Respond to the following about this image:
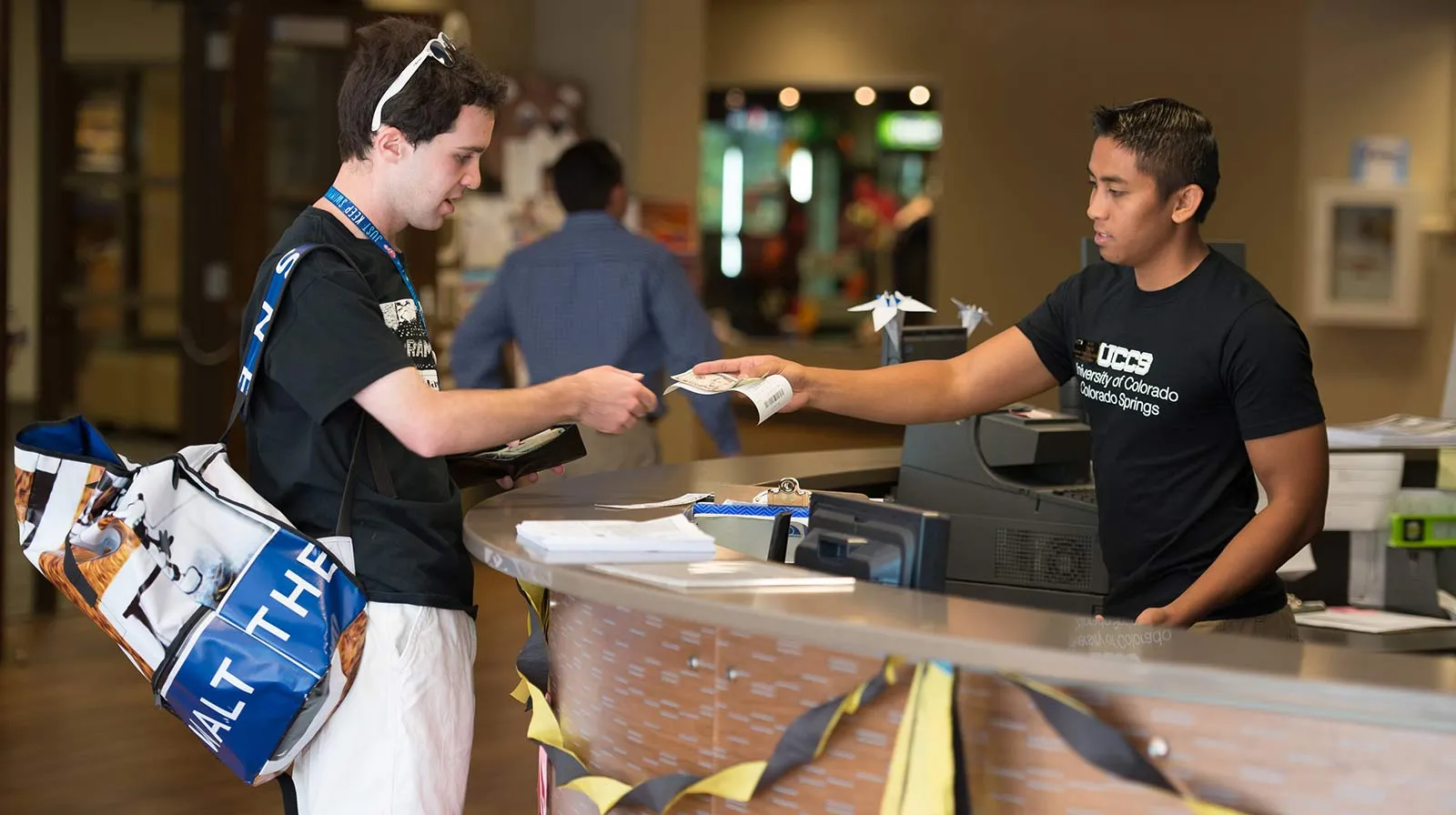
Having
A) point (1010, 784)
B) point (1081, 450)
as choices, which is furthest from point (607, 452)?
point (1010, 784)

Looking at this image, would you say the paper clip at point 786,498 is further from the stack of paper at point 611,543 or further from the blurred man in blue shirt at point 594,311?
the blurred man in blue shirt at point 594,311

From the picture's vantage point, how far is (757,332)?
50.4 ft

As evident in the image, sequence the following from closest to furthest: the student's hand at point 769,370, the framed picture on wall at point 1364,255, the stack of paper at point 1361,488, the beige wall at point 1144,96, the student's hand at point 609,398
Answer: the student's hand at point 609,398 → the student's hand at point 769,370 → the stack of paper at point 1361,488 → the framed picture on wall at point 1364,255 → the beige wall at point 1144,96

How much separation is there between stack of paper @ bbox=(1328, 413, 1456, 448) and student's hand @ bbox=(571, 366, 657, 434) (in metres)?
2.26

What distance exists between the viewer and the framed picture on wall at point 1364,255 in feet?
34.6

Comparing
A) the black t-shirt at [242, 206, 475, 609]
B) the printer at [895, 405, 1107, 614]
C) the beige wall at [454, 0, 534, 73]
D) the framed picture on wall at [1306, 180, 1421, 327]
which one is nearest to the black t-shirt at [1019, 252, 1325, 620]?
the printer at [895, 405, 1107, 614]

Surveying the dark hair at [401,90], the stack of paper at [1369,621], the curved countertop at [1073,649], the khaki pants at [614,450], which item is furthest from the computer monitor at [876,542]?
the khaki pants at [614,450]

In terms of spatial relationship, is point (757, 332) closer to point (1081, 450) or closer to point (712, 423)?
point (712, 423)

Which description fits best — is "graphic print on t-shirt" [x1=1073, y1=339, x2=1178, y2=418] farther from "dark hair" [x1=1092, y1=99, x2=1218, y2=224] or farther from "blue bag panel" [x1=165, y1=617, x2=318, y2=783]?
"blue bag panel" [x1=165, y1=617, x2=318, y2=783]

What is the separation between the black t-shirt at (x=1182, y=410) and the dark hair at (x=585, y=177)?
8.40 feet

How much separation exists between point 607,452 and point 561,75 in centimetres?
443

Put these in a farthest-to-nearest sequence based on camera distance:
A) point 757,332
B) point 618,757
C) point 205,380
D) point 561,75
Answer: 1. point 757,332
2. point 561,75
3. point 205,380
4. point 618,757

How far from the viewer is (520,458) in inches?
117

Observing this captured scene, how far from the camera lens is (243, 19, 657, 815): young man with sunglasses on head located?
91.6 inches
